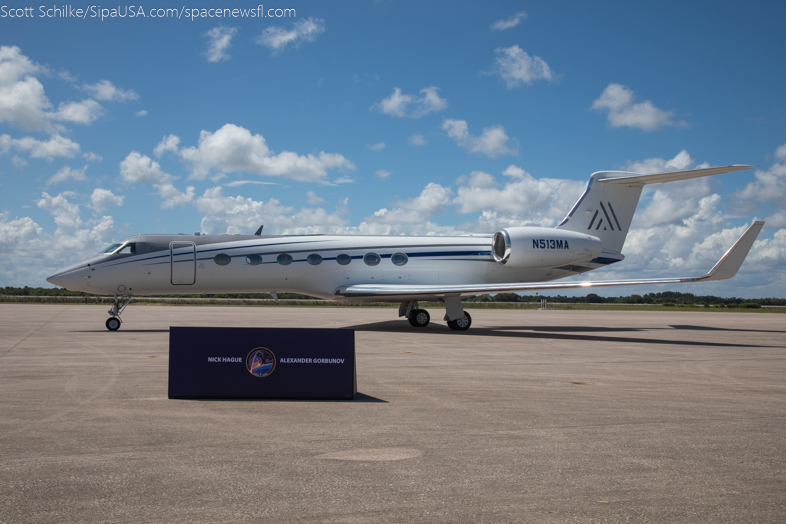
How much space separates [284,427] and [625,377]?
648cm

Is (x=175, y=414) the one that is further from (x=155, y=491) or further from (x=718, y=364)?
(x=718, y=364)

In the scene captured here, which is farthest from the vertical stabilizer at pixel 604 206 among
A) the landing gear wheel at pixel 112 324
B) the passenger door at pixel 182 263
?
the landing gear wheel at pixel 112 324

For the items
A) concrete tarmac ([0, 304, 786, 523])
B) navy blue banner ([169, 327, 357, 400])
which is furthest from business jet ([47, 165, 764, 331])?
navy blue banner ([169, 327, 357, 400])

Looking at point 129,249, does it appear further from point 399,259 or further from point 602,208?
point 602,208

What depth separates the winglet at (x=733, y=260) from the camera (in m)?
16.6

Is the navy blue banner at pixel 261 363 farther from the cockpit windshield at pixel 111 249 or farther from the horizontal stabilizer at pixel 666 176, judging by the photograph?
the horizontal stabilizer at pixel 666 176

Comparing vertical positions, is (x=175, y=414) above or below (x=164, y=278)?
below

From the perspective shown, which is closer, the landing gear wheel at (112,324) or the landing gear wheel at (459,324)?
the landing gear wheel at (112,324)

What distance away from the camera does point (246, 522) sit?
3.56 metres

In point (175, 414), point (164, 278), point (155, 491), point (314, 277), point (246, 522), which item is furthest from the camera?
point (314, 277)

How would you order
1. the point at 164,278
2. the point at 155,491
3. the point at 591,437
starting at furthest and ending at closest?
the point at 164,278
the point at 591,437
the point at 155,491

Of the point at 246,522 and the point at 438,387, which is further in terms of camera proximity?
the point at 438,387

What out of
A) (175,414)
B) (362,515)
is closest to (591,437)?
(362,515)

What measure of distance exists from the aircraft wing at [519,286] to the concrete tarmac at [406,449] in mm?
7238
